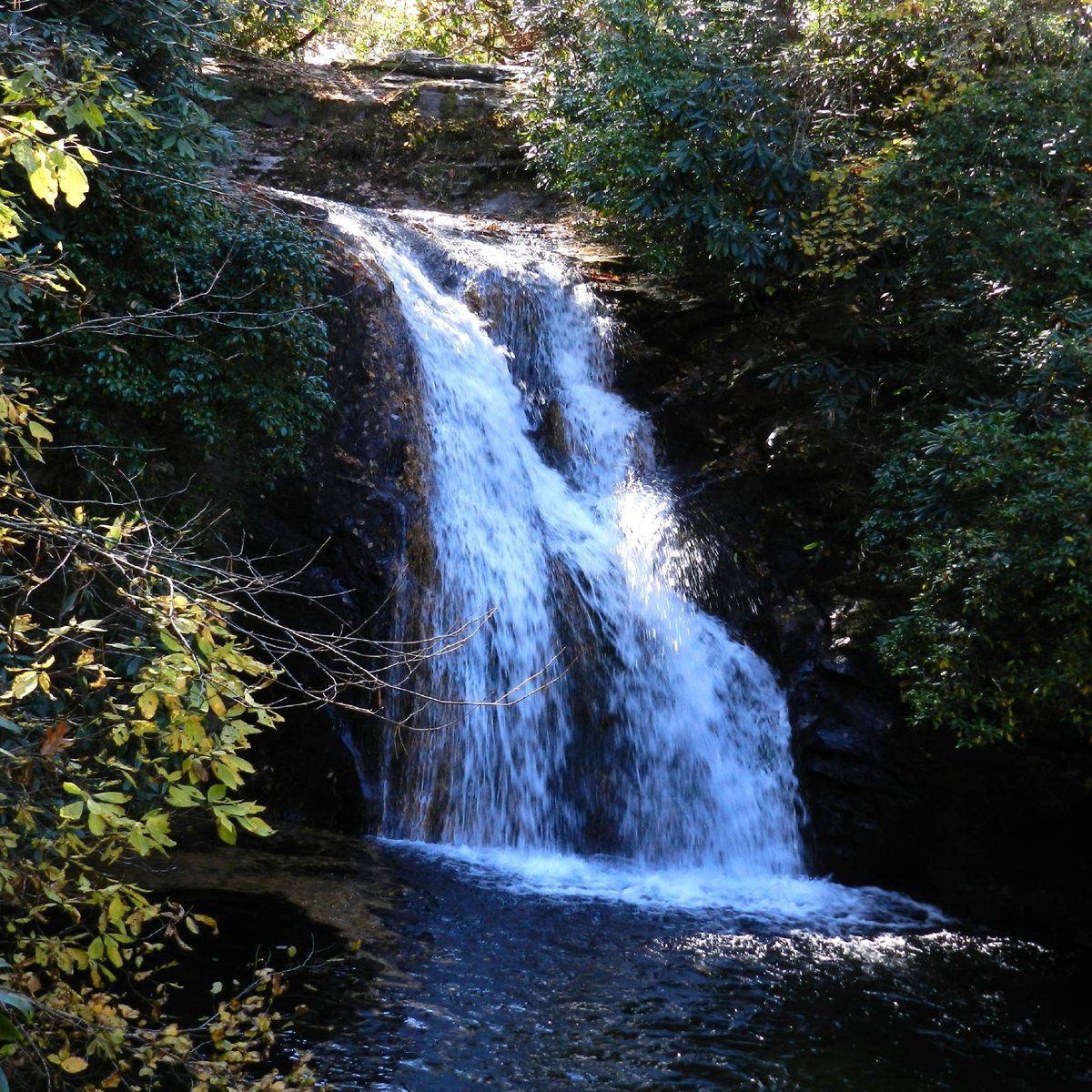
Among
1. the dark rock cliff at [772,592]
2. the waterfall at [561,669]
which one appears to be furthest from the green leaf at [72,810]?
the waterfall at [561,669]

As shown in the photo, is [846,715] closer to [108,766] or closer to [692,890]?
[692,890]

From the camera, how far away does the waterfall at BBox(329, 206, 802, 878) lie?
9.46 metres

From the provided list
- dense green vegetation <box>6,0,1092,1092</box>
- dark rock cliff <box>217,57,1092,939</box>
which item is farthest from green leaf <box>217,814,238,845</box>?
dark rock cliff <box>217,57,1092,939</box>

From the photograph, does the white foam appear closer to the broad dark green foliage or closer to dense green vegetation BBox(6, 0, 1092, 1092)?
dense green vegetation BBox(6, 0, 1092, 1092)

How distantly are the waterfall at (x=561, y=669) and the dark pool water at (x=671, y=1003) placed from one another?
1.21 meters

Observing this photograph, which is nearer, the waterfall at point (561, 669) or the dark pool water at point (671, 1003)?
the dark pool water at point (671, 1003)

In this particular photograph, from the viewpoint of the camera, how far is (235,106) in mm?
17188

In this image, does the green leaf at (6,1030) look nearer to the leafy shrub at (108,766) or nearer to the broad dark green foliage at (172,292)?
the leafy shrub at (108,766)

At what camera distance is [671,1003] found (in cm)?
660

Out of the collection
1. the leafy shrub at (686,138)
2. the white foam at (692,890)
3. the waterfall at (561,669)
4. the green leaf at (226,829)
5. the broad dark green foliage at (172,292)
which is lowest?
the white foam at (692,890)

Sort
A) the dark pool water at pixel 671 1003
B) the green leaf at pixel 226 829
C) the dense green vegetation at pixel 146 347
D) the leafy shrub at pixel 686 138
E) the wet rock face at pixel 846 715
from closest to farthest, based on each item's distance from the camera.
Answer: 1. the green leaf at pixel 226 829
2. the dense green vegetation at pixel 146 347
3. the dark pool water at pixel 671 1003
4. the wet rock face at pixel 846 715
5. the leafy shrub at pixel 686 138

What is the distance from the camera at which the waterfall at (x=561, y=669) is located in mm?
9461

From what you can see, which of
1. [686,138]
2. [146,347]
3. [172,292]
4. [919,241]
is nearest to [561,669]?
[146,347]

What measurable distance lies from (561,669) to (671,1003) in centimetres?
381
